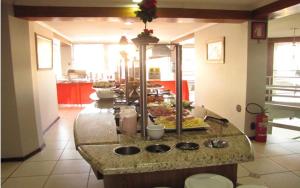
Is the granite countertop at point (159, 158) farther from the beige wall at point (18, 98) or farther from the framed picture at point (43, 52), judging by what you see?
the framed picture at point (43, 52)

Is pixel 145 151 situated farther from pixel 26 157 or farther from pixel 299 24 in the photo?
pixel 299 24

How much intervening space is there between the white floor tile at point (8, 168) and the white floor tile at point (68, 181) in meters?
0.63

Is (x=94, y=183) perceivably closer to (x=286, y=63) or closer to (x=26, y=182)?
(x=26, y=182)

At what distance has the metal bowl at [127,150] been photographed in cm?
149

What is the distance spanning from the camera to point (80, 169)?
127 inches

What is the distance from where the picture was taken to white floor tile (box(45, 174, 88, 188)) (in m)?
2.82

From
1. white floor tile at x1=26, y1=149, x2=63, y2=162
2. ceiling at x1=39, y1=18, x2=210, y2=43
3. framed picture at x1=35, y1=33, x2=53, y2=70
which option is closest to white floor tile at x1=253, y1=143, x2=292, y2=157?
ceiling at x1=39, y1=18, x2=210, y2=43

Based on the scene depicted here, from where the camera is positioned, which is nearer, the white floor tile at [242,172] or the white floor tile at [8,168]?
the white floor tile at [242,172]

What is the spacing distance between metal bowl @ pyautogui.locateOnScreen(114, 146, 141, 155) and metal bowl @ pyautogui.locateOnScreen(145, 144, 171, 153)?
0.07m

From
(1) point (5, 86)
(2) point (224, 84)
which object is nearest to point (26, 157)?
(1) point (5, 86)

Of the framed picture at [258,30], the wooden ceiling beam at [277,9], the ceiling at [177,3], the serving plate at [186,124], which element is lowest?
the serving plate at [186,124]

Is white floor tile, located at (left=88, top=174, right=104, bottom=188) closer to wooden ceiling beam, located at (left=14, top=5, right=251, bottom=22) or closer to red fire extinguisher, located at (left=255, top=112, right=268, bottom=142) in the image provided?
wooden ceiling beam, located at (left=14, top=5, right=251, bottom=22)

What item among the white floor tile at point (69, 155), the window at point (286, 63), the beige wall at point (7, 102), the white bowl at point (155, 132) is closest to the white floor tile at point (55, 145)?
the white floor tile at point (69, 155)

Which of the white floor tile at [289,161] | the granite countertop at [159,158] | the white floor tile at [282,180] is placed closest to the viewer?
the granite countertop at [159,158]
